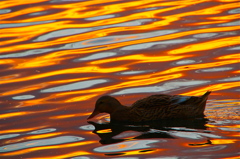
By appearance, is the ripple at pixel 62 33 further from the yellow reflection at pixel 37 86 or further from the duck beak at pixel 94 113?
the duck beak at pixel 94 113

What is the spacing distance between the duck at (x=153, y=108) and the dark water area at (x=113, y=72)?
0.22 m

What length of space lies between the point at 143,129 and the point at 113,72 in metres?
3.18

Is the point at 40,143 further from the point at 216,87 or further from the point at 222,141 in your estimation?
the point at 216,87

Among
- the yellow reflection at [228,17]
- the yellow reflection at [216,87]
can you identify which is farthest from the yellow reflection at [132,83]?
the yellow reflection at [228,17]

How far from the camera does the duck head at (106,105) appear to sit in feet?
36.2

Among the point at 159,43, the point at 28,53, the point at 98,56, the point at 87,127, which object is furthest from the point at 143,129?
the point at 28,53

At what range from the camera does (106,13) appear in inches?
703

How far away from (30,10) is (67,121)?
8.21 meters

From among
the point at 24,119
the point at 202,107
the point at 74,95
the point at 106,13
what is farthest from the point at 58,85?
the point at 106,13

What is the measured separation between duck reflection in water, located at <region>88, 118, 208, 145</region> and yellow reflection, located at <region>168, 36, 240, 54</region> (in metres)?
3.97

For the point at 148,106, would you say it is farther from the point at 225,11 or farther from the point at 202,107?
the point at 225,11

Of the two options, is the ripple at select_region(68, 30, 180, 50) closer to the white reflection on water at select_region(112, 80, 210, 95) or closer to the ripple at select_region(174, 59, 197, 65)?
the ripple at select_region(174, 59, 197, 65)

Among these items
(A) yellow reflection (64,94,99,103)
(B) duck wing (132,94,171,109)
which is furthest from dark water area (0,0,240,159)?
(B) duck wing (132,94,171,109)

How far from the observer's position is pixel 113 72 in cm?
1344
